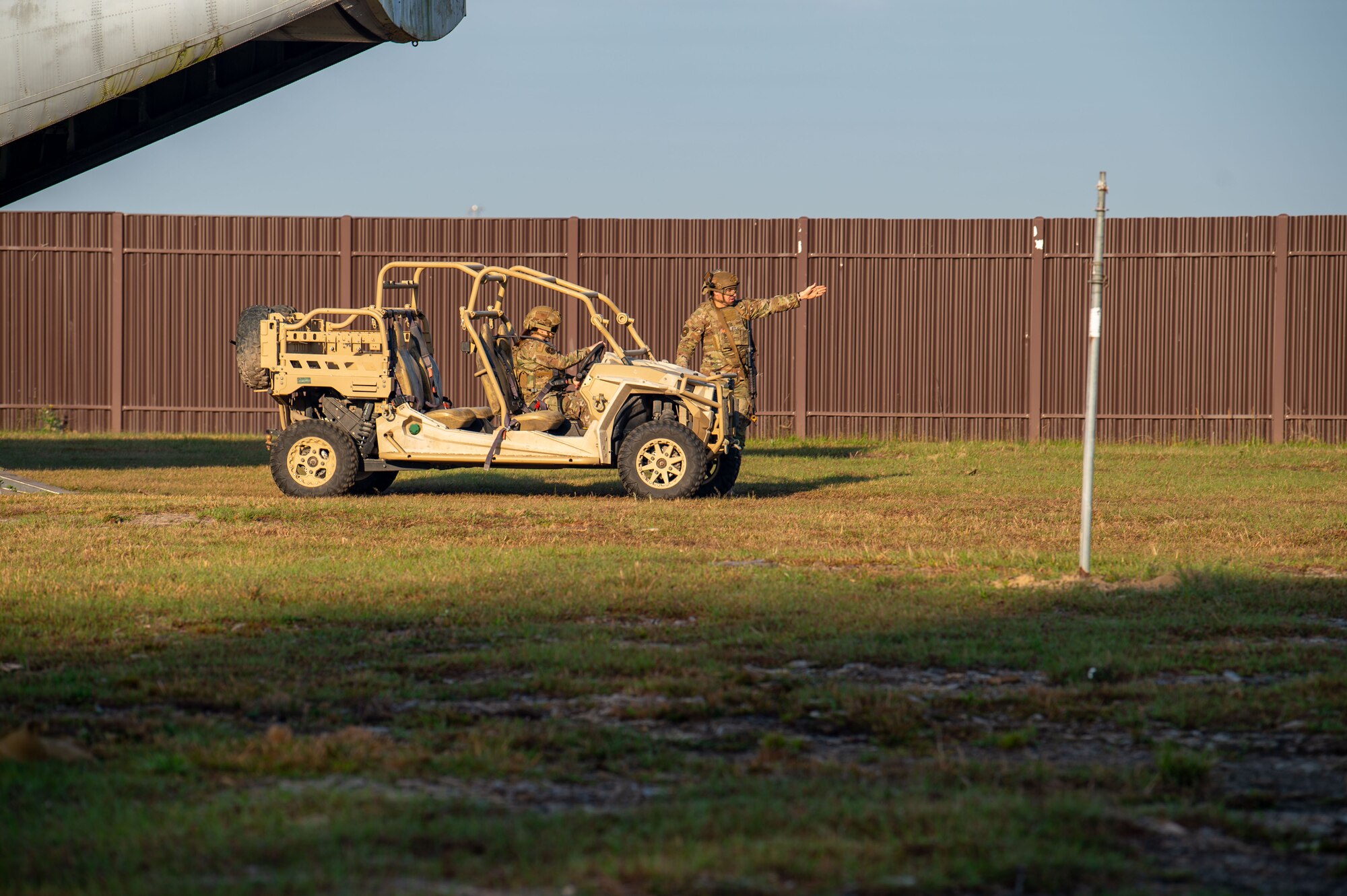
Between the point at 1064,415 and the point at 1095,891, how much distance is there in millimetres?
16734

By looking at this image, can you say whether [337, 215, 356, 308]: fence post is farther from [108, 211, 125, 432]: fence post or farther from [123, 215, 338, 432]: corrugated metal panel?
[108, 211, 125, 432]: fence post

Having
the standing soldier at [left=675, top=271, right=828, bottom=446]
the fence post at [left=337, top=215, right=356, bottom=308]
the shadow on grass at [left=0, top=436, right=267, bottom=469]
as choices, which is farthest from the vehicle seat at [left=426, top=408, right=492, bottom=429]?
the fence post at [left=337, top=215, right=356, bottom=308]

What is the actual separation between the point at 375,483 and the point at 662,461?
108 inches

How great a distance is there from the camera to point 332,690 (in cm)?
516

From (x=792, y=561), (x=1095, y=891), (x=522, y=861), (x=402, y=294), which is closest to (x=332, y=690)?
(x=522, y=861)

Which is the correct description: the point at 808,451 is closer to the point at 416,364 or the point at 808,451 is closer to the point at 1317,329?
the point at 416,364

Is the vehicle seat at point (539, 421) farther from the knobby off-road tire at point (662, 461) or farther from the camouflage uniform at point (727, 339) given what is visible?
the camouflage uniform at point (727, 339)

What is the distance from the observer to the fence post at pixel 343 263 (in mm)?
19781

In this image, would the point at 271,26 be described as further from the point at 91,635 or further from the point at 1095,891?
the point at 1095,891

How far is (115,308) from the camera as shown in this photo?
65.1ft

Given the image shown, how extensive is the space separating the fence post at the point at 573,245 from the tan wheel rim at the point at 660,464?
25.7 feet

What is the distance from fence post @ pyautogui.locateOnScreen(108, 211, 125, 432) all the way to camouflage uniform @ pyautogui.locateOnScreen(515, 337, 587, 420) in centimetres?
912

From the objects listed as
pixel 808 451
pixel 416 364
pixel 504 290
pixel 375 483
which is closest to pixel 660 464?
pixel 504 290

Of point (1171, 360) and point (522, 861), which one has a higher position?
point (1171, 360)
